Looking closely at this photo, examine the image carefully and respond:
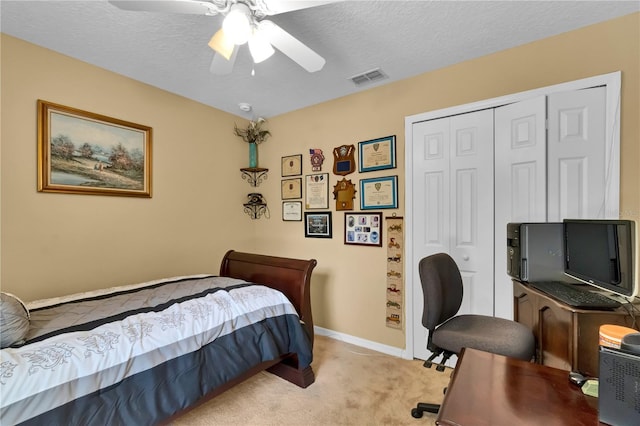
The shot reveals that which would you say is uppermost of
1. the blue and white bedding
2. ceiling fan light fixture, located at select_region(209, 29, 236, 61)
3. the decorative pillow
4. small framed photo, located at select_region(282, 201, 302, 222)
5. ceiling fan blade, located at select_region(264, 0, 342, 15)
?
ceiling fan blade, located at select_region(264, 0, 342, 15)

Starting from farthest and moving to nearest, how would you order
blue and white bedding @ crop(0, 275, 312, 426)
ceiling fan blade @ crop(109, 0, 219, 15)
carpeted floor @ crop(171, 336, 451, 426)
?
carpeted floor @ crop(171, 336, 451, 426), ceiling fan blade @ crop(109, 0, 219, 15), blue and white bedding @ crop(0, 275, 312, 426)

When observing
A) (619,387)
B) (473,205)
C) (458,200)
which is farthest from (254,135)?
(619,387)

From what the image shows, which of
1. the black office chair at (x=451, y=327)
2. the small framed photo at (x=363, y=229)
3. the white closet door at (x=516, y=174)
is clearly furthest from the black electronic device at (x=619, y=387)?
the small framed photo at (x=363, y=229)

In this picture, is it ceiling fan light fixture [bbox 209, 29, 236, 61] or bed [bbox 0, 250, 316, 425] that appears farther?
ceiling fan light fixture [bbox 209, 29, 236, 61]

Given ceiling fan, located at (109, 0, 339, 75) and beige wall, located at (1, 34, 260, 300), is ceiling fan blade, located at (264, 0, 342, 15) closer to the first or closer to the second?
ceiling fan, located at (109, 0, 339, 75)

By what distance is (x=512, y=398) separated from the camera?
874 millimetres

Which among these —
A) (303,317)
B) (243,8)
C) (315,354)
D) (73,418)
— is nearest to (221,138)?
(243,8)

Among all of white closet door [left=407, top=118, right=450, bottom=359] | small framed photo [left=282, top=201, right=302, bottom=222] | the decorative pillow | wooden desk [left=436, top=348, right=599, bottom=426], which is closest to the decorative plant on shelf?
small framed photo [left=282, top=201, right=302, bottom=222]

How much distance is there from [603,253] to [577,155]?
0.99 metres

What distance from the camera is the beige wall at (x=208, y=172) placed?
1970 mm

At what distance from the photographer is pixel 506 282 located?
2.15 m

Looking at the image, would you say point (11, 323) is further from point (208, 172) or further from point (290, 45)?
point (208, 172)

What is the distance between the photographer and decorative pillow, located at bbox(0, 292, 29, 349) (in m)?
1.19

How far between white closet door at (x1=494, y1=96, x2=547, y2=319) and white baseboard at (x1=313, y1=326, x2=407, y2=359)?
38.0 inches
